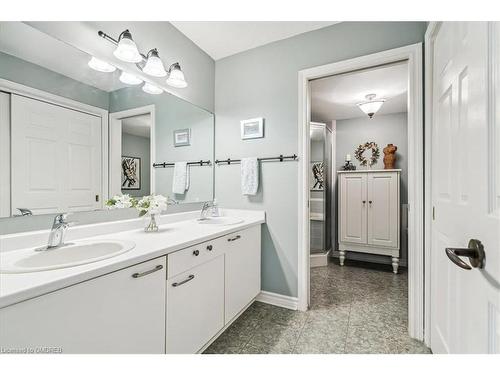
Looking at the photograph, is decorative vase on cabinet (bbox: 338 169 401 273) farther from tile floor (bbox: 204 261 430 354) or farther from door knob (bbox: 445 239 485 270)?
door knob (bbox: 445 239 485 270)

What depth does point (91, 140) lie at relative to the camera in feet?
4.35

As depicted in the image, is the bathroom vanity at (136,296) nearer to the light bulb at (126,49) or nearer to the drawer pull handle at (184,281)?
the drawer pull handle at (184,281)

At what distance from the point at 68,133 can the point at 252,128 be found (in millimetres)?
1378

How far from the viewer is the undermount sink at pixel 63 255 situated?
82 centimetres

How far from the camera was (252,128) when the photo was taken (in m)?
2.10

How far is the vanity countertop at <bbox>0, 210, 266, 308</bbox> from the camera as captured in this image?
0.63 m

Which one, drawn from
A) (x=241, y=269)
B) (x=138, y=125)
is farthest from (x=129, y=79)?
(x=241, y=269)

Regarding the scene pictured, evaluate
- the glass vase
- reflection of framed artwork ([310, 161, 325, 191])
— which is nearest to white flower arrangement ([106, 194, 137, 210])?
the glass vase

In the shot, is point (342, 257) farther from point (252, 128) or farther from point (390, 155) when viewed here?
point (252, 128)

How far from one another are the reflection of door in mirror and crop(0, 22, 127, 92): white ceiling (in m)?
0.21
